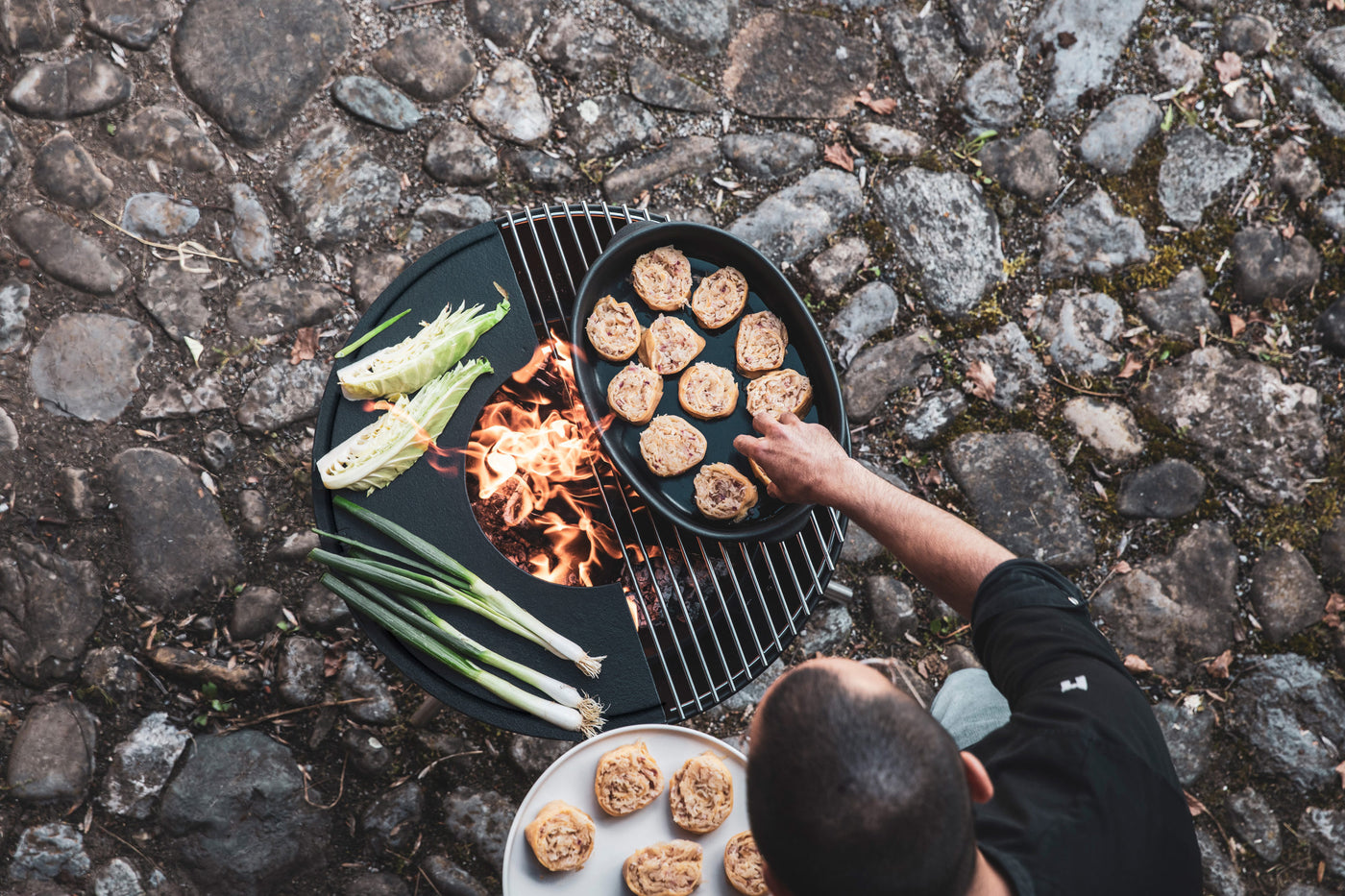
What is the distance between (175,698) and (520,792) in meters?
1.63

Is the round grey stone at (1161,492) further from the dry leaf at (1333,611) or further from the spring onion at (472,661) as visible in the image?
the spring onion at (472,661)

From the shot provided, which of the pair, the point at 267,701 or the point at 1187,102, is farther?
the point at 1187,102

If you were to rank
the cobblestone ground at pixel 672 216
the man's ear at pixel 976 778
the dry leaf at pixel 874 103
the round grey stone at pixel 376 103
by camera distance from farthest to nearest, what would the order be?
the dry leaf at pixel 874 103 → the round grey stone at pixel 376 103 → the cobblestone ground at pixel 672 216 → the man's ear at pixel 976 778

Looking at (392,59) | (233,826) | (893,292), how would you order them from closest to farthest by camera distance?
1. (233,826)
2. (392,59)
3. (893,292)

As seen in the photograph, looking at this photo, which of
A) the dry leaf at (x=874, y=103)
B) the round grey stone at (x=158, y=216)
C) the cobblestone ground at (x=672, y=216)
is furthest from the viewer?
the dry leaf at (x=874, y=103)

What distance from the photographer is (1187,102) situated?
4594mm

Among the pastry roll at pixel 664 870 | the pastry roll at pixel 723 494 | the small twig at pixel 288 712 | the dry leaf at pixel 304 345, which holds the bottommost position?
the small twig at pixel 288 712

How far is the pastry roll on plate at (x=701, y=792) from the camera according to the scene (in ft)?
9.20

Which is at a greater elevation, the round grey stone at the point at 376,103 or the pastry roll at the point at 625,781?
the round grey stone at the point at 376,103

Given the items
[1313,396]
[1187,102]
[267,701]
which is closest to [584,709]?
[267,701]

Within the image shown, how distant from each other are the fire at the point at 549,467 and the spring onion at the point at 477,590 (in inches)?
12.3

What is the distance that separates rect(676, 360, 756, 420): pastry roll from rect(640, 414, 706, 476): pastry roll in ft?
0.27

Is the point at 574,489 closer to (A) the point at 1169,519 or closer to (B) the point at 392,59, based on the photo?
(B) the point at 392,59

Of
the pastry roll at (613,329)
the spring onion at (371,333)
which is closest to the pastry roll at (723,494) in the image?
the pastry roll at (613,329)
